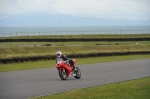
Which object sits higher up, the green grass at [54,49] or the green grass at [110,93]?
the green grass at [110,93]

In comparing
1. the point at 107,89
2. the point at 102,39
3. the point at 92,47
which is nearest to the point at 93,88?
the point at 107,89

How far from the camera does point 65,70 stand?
16078mm

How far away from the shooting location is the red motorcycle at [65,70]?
1557 cm

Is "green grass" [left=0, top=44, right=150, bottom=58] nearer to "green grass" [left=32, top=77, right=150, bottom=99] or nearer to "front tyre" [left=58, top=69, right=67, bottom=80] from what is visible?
"front tyre" [left=58, top=69, right=67, bottom=80]

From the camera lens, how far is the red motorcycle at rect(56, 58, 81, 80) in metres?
15.6

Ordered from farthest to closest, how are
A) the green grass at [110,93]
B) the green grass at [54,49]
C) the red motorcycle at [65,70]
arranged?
the green grass at [54,49], the red motorcycle at [65,70], the green grass at [110,93]

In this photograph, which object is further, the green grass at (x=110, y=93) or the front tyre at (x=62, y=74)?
the front tyre at (x=62, y=74)

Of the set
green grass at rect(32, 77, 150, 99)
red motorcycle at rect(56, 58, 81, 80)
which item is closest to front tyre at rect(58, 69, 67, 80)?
red motorcycle at rect(56, 58, 81, 80)

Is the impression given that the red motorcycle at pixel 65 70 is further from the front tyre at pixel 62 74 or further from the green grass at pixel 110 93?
the green grass at pixel 110 93

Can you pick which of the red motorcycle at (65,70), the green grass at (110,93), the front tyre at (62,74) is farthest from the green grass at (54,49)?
the green grass at (110,93)

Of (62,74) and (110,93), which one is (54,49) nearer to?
(62,74)

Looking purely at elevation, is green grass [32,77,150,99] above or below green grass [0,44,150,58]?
above

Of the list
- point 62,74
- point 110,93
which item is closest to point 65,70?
point 62,74

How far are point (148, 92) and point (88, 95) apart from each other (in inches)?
80.4
